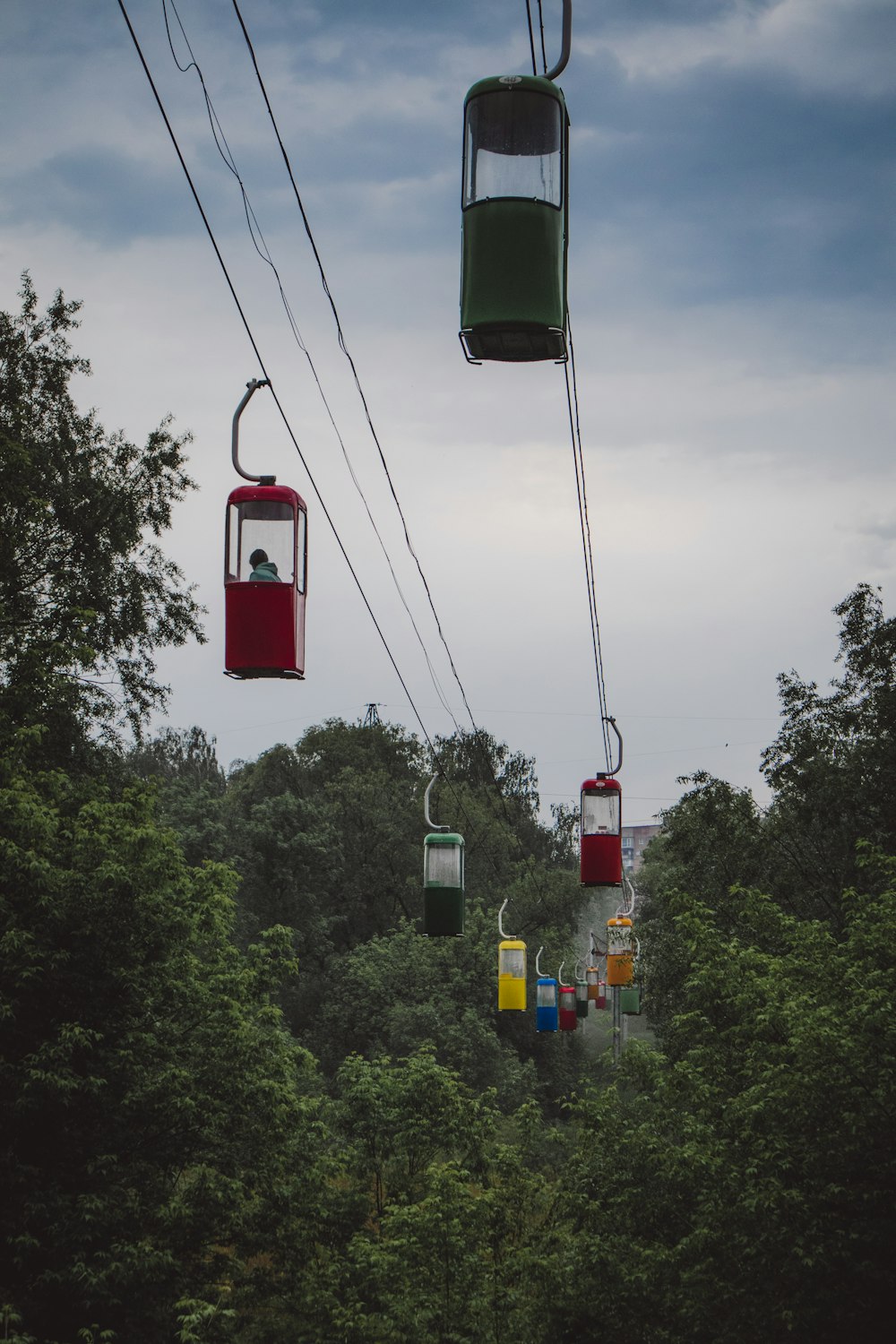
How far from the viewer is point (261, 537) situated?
31.5ft

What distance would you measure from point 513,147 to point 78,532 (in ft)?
58.4

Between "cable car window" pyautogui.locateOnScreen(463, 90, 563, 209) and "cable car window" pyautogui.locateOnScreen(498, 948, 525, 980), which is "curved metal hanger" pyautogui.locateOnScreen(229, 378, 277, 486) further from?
"cable car window" pyautogui.locateOnScreen(498, 948, 525, 980)

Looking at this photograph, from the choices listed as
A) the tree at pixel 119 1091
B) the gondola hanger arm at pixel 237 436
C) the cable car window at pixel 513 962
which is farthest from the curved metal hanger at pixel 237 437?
the cable car window at pixel 513 962

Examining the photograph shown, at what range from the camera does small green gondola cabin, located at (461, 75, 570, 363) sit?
20.6ft

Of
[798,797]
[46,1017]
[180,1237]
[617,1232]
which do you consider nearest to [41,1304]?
[180,1237]

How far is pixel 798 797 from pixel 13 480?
614 inches

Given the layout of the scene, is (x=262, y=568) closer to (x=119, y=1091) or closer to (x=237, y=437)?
(x=237, y=437)

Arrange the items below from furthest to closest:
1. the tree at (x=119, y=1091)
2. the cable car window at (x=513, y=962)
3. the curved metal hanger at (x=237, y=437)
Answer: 1. the cable car window at (x=513, y=962)
2. the tree at (x=119, y=1091)
3. the curved metal hanger at (x=237, y=437)

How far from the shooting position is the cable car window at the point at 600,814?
50.5 feet

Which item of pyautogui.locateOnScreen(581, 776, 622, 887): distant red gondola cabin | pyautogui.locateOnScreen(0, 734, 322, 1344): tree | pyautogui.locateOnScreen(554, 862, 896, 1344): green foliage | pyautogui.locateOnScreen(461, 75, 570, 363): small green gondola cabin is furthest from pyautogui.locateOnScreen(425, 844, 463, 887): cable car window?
pyautogui.locateOnScreen(461, 75, 570, 363): small green gondola cabin

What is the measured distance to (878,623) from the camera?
25.0m

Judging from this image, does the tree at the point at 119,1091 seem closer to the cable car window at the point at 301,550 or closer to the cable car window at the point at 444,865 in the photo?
the cable car window at the point at 444,865

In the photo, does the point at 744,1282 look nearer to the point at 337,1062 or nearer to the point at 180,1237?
the point at 180,1237

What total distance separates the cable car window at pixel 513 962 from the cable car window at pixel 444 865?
20.6 ft
